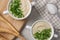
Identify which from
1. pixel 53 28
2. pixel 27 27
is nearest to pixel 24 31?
pixel 27 27

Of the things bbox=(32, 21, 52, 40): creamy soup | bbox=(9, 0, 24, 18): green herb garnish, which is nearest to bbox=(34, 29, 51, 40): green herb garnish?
bbox=(32, 21, 52, 40): creamy soup

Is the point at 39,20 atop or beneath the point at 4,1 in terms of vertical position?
beneath

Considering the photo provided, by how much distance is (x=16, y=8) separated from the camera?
3.78 ft

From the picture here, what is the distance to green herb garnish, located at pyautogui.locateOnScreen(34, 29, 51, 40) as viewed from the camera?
1.13 meters

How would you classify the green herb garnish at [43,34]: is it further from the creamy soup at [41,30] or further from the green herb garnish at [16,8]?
the green herb garnish at [16,8]

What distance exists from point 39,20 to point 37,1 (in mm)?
86

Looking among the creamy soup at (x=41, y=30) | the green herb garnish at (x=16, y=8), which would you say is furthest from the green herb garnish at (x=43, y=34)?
the green herb garnish at (x=16, y=8)

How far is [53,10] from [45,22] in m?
0.06

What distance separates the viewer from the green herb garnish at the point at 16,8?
1146 millimetres

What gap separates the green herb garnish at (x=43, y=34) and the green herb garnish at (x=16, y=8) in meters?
0.11

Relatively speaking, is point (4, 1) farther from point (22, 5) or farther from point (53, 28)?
point (53, 28)

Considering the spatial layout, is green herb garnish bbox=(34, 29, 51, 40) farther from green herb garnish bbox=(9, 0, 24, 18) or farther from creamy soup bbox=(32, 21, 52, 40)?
green herb garnish bbox=(9, 0, 24, 18)

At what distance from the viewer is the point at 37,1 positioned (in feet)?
3.84

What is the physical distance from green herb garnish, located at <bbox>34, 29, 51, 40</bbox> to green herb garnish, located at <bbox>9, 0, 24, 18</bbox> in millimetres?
105
